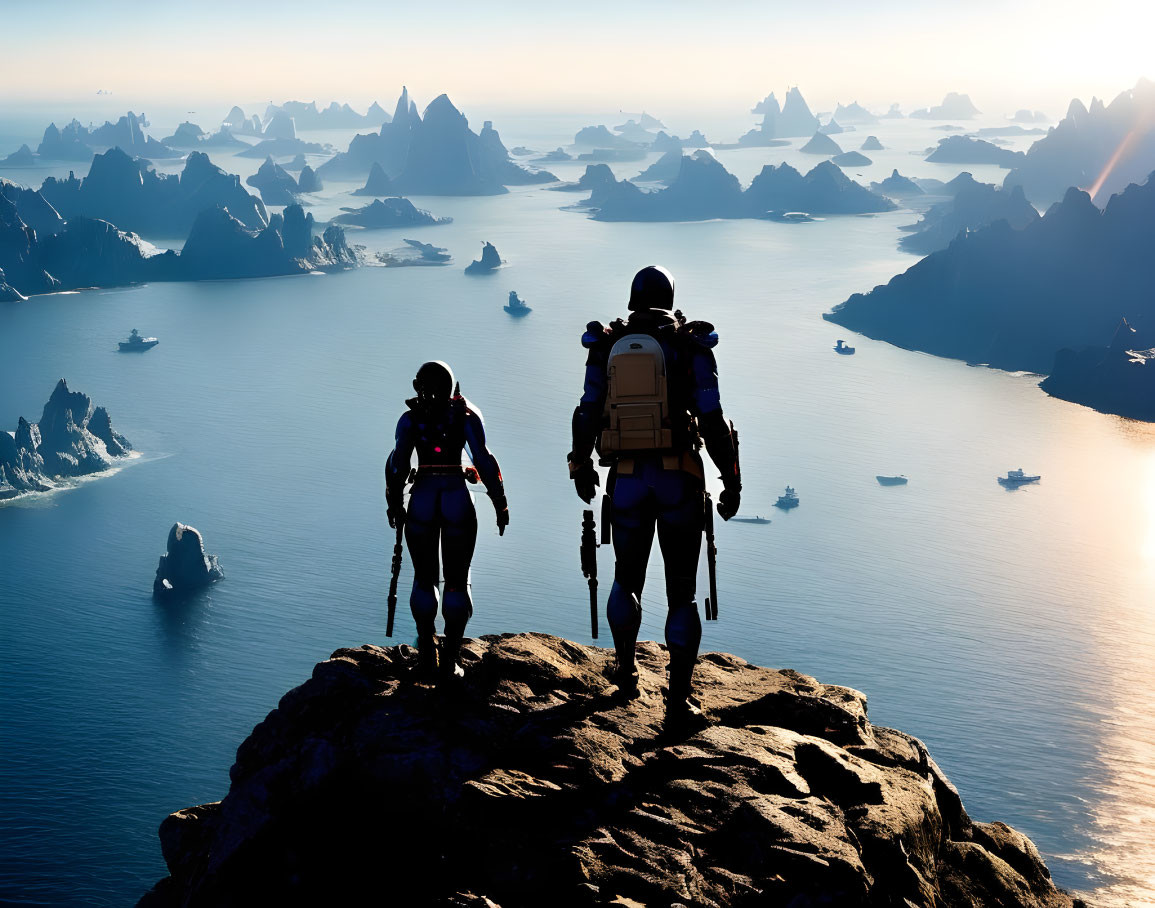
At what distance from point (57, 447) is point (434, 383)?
8664cm

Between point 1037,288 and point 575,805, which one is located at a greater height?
point 1037,288

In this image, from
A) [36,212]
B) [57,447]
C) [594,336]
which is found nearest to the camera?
[594,336]

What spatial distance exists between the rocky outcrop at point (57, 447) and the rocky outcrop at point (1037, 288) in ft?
303

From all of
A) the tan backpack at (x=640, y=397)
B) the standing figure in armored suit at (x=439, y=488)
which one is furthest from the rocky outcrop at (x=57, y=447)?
the tan backpack at (x=640, y=397)

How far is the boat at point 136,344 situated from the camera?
407ft

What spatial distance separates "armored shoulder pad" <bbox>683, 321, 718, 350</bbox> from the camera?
389 inches

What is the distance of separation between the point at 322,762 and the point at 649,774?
3088 mm

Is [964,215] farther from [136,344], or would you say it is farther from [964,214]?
[136,344]

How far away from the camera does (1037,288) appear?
12169 cm

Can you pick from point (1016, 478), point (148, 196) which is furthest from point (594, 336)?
point (148, 196)

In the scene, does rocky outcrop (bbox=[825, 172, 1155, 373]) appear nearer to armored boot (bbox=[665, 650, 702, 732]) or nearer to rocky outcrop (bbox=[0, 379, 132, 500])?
rocky outcrop (bbox=[0, 379, 132, 500])

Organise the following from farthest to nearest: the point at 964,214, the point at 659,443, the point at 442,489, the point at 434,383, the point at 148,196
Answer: the point at 148,196, the point at 964,214, the point at 442,489, the point at 434,383, the point at 659,443

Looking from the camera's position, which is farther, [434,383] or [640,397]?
[434,383]

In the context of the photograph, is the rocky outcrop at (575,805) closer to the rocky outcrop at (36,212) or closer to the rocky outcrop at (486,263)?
the rocky outcrop at (486,263)
